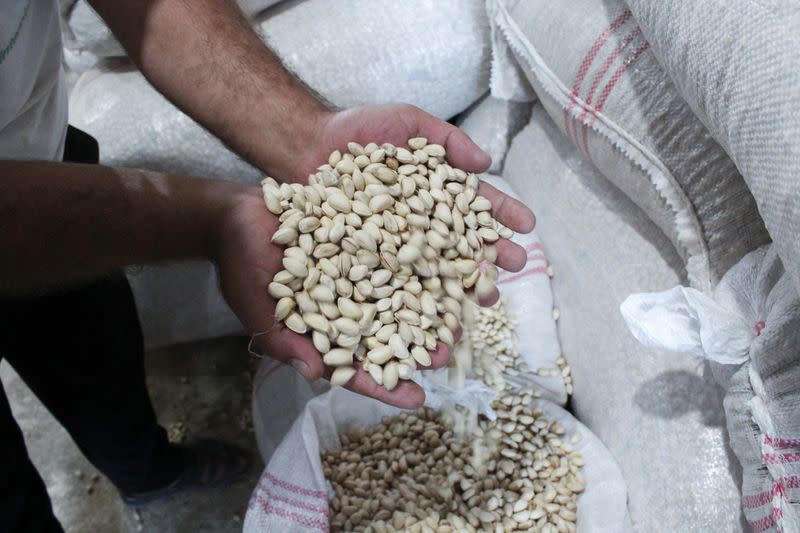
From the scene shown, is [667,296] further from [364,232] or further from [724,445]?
[364,232]

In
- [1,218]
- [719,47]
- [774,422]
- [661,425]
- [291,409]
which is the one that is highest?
[719,47]

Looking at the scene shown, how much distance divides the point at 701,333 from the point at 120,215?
63 cm

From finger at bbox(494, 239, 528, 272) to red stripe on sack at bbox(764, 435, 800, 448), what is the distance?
12.3 inches

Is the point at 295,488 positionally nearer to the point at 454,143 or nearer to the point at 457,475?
the point at 457,475

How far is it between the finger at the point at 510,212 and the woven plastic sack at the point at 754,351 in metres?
0.15

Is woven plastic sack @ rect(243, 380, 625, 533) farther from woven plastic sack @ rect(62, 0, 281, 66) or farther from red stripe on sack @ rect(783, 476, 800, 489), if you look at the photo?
woven plastic sack @ rect(62, 0, 281, 66)

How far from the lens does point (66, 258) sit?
623 millimetres

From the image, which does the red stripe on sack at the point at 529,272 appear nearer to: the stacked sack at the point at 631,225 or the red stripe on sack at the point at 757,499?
the stacked sack at the point at 631,225

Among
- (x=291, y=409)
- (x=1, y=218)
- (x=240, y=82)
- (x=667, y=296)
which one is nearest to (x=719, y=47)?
(x=667, y=296)

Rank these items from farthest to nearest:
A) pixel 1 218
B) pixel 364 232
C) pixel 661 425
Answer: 1. pixel 661 425
2. pixel 364 232
3. pixel 1 218

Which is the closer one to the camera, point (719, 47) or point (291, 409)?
point (719, 47)

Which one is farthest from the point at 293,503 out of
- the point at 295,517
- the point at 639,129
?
the point at 639,129

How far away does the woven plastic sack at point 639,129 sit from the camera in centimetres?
72

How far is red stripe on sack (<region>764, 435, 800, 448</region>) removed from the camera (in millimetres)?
591
